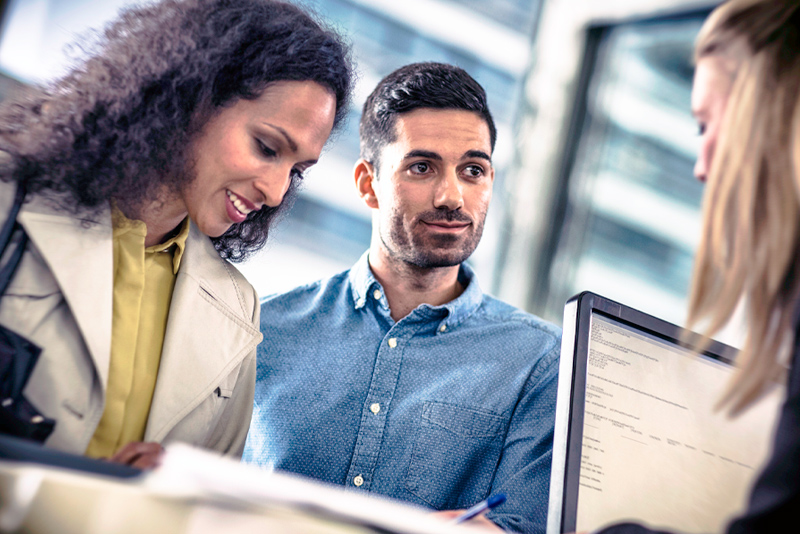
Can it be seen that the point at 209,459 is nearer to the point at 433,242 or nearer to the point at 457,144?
the point at 433,242

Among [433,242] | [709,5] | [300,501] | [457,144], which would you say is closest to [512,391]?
[433,242]

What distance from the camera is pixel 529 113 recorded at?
3.34 meters

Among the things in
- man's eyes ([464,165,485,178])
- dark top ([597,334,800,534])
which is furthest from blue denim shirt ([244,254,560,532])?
dark top ([597,334,800,534])

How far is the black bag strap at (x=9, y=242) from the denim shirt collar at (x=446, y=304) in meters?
0.86

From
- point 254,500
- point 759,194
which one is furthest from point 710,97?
point 254,500

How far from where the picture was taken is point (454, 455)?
1457mm

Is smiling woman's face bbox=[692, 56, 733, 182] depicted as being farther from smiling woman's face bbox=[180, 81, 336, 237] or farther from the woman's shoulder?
the woman's shoulder

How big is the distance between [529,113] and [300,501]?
303 cm

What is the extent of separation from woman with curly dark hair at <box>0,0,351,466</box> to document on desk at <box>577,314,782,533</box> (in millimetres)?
685

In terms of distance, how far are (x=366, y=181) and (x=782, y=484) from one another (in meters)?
1.49

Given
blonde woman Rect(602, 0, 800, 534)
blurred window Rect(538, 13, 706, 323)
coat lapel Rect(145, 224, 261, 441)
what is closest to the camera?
blonde woman Rect(602, 0, 800, 534)

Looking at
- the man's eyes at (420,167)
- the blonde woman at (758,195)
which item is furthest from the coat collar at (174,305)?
the blonde woman at (758,195)

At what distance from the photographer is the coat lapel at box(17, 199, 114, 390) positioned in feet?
3.36

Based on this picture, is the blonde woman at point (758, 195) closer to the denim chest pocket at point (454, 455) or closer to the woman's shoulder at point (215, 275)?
the denim chest pocket at point (454, 455)
